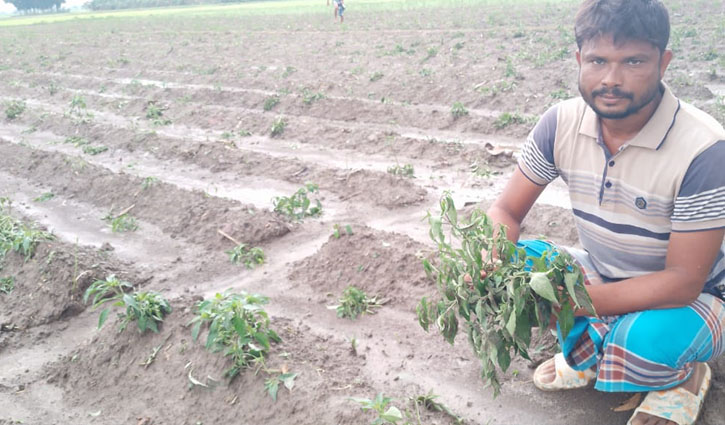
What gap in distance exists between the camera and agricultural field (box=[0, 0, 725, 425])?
9.05 feet

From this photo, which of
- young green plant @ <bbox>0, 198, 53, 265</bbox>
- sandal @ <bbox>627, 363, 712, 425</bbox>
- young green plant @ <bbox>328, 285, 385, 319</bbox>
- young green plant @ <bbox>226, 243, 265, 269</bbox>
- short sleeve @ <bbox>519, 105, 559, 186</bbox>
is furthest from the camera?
young green plant @ <bbox>226, 243, 265, 269</bbox>

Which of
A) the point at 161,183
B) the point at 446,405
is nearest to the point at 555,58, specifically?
the point at 161,183

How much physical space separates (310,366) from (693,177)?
185 cm

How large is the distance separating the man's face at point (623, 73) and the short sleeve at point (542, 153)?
30 centimetres

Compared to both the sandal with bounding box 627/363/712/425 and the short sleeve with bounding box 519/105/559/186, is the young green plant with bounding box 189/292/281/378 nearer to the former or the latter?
Result: the short sleeve with bounding box 519/105/559/186

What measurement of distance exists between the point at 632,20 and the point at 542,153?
630mm

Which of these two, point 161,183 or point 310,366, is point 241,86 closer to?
point 161,183

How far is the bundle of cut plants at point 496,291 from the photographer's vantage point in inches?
79.2

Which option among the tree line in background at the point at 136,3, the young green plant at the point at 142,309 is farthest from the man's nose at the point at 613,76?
the tree line in background at the point at 136,3

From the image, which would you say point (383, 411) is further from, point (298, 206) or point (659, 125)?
point (298, 206)

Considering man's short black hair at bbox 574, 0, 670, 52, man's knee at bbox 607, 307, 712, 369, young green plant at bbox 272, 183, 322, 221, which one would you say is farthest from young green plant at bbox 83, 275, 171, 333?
man's short black hair at bbox 574, 0, 670, 52

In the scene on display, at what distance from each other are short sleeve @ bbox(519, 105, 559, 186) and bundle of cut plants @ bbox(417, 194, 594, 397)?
1.24 ft

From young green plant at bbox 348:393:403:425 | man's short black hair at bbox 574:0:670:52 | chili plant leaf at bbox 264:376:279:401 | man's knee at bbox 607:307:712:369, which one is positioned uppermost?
man's short black hair at bbox 574:0:670:52

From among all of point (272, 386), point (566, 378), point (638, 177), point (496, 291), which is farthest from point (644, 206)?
point (272, 386)
